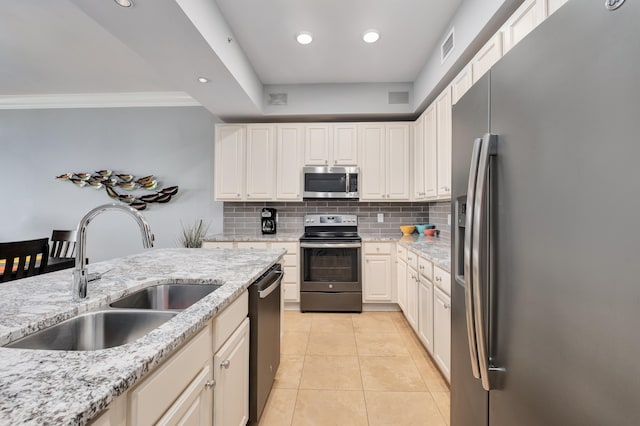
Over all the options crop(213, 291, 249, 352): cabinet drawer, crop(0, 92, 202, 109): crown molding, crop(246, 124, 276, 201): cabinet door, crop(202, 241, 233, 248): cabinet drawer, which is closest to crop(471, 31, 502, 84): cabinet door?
crop(213, 291, 249, 352): cabinet drawer

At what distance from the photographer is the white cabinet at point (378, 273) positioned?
365 cm

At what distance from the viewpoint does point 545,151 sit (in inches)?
27.2

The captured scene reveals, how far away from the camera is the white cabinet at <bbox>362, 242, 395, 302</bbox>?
3648mm

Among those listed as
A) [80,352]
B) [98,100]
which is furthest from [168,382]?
[98,100]

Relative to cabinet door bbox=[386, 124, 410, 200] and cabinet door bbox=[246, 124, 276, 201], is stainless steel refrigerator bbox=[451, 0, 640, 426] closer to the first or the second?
cabinet door bbox=[386, 124, 410, 200]

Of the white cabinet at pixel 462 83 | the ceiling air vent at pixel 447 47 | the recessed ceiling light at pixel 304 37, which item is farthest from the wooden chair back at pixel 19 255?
Answer: the ceiling air vent at pixel 447 47

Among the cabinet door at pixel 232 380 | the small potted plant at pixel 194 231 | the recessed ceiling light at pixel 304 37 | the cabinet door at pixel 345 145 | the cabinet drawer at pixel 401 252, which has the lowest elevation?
the cabinet door at pixel 232 380

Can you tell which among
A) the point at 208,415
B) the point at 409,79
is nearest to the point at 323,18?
the point at 409,79

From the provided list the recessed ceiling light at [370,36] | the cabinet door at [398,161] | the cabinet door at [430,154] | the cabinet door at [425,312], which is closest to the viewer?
the cabinet door at [425,312]

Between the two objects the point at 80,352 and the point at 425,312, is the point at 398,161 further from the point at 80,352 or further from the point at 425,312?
the point at 80,352

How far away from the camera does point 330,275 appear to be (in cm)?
368

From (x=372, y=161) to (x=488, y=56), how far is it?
2.06 m

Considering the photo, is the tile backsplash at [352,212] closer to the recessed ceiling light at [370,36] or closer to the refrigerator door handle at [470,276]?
the recessed ceiling light at [370,36]

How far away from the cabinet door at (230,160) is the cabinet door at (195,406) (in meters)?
3.09
